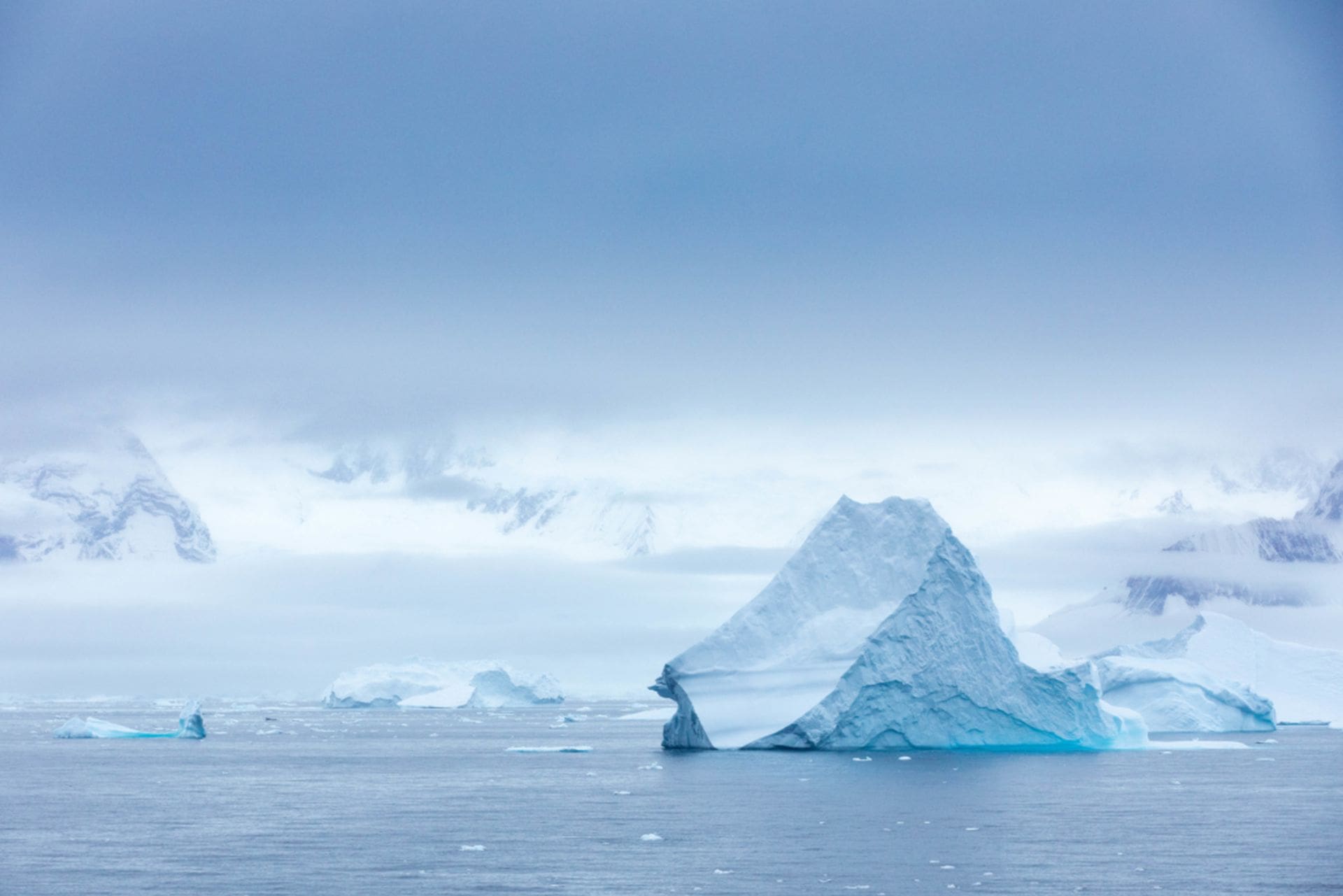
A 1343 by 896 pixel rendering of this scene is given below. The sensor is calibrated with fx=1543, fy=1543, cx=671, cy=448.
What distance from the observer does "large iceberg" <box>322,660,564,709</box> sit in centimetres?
9931

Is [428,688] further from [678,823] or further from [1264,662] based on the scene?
[678,823]

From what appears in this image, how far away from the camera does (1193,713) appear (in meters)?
57.2

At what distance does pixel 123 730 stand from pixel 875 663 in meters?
34.5

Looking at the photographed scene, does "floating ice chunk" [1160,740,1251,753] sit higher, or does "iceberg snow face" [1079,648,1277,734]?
"iceberg snow face" [1079,648,1277,734]

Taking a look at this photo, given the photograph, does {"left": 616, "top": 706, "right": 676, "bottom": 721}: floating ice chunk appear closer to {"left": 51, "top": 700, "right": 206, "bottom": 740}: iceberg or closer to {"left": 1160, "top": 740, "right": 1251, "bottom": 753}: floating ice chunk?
{"left": 51, "top": 700, "right": 206, "bottom": 740}: iceberg

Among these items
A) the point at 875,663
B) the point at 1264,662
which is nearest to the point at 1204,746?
the point at 875,663

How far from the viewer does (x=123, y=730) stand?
60.2m

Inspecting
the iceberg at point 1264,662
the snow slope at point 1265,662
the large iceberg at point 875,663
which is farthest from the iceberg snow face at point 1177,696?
the large iceberg at point 875,663

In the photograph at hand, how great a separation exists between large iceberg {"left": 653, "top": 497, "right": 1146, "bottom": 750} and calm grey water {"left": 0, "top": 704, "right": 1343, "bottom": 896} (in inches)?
38.0

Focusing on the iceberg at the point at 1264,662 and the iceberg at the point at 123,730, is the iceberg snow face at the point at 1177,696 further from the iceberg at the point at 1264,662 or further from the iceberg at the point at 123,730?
the iceberg at the point at 123,730

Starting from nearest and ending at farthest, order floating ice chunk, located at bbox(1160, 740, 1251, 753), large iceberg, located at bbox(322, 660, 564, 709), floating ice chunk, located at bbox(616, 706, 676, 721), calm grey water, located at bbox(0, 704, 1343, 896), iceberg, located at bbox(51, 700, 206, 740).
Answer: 1. calm grey water, located at bbox(0, 704, 1343, 896)
2. floating ice chunk, located at bbox(1160, 740, 1251, 753)
3. iceberg, located at bbox(51, 700, 206, 740)
4. floating ice chunk, located at bbox(616, 706, 676, 721)
5. large iceberg, located at bbox(322, 660, 564, 709)

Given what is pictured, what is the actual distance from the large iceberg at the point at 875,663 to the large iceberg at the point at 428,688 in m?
57.1

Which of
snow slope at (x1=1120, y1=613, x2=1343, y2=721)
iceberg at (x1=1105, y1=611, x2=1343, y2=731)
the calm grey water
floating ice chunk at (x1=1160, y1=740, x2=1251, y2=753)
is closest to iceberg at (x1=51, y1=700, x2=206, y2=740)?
the calm grey water

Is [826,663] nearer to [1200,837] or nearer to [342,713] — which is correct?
[1200,837]
